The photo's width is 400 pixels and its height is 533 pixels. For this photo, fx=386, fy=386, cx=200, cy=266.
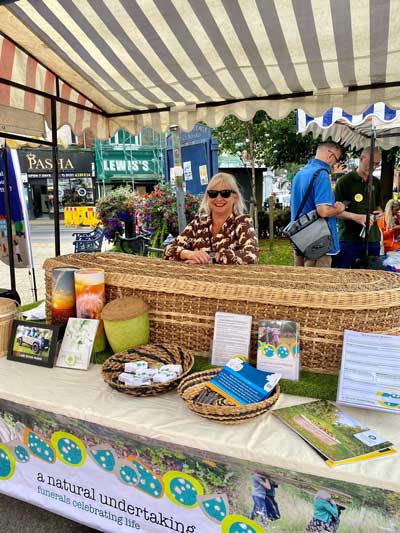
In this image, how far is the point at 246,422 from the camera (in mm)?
1107

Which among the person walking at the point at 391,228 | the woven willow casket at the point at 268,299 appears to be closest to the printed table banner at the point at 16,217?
the woven willow casket at the point at 268,299

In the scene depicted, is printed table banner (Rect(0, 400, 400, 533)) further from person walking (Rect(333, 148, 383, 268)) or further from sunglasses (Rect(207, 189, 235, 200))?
person walking (Rect(333, 148, 383, 268))

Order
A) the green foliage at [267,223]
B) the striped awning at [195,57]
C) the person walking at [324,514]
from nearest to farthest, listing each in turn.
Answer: the person walking at [324,514]
the striped awning at [195,57]
the green foliage at [267,223]

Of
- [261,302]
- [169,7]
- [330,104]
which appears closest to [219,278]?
[261,302]

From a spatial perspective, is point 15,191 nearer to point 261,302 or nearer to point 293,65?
point 293,65

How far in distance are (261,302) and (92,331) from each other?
665 millimetres

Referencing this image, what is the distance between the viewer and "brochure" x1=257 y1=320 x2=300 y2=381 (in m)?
1.30

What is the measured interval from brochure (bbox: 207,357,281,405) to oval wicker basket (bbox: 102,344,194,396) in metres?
0.15

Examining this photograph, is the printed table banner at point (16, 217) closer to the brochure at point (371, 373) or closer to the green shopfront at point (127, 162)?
the brochure at point (371, 373)

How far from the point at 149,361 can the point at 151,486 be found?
402 millimetres

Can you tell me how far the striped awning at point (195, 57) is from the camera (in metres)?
1.74

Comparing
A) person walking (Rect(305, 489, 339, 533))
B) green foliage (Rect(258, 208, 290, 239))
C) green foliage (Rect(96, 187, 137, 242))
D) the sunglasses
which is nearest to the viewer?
person walking (Rect(305, 489, 339, 533))

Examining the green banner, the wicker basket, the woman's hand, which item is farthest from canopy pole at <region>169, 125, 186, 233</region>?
the green banner

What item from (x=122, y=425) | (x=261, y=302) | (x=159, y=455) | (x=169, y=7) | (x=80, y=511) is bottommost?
(x=80, y=511)
